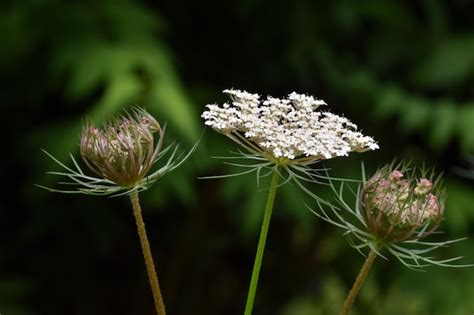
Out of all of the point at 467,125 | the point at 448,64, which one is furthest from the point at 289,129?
the point at 448,64

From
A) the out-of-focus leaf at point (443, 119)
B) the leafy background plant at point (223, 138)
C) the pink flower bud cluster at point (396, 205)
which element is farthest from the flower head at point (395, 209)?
the out-of-focus leaf at point (443, 119)

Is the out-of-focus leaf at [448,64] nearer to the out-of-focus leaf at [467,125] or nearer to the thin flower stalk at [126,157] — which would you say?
the out-of-focus leaf at [467,125]

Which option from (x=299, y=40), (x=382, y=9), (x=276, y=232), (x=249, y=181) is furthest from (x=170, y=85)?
(x=276, y=232)

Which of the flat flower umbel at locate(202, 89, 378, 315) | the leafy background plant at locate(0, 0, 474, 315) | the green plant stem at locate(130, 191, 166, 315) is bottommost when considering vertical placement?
the green plant stem at locate(130, 191, 166, 315)

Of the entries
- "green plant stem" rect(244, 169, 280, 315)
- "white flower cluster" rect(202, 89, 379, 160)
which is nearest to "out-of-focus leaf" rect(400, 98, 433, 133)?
"white flower cluster" rect(202, 89, 379, 160)

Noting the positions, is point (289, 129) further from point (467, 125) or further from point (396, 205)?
point (467, 125)

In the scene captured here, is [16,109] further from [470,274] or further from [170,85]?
[470,274]

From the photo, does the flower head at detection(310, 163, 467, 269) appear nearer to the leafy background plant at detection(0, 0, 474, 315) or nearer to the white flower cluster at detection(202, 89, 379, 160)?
the white flower cluster at detection(202, 89, 379, 160)
